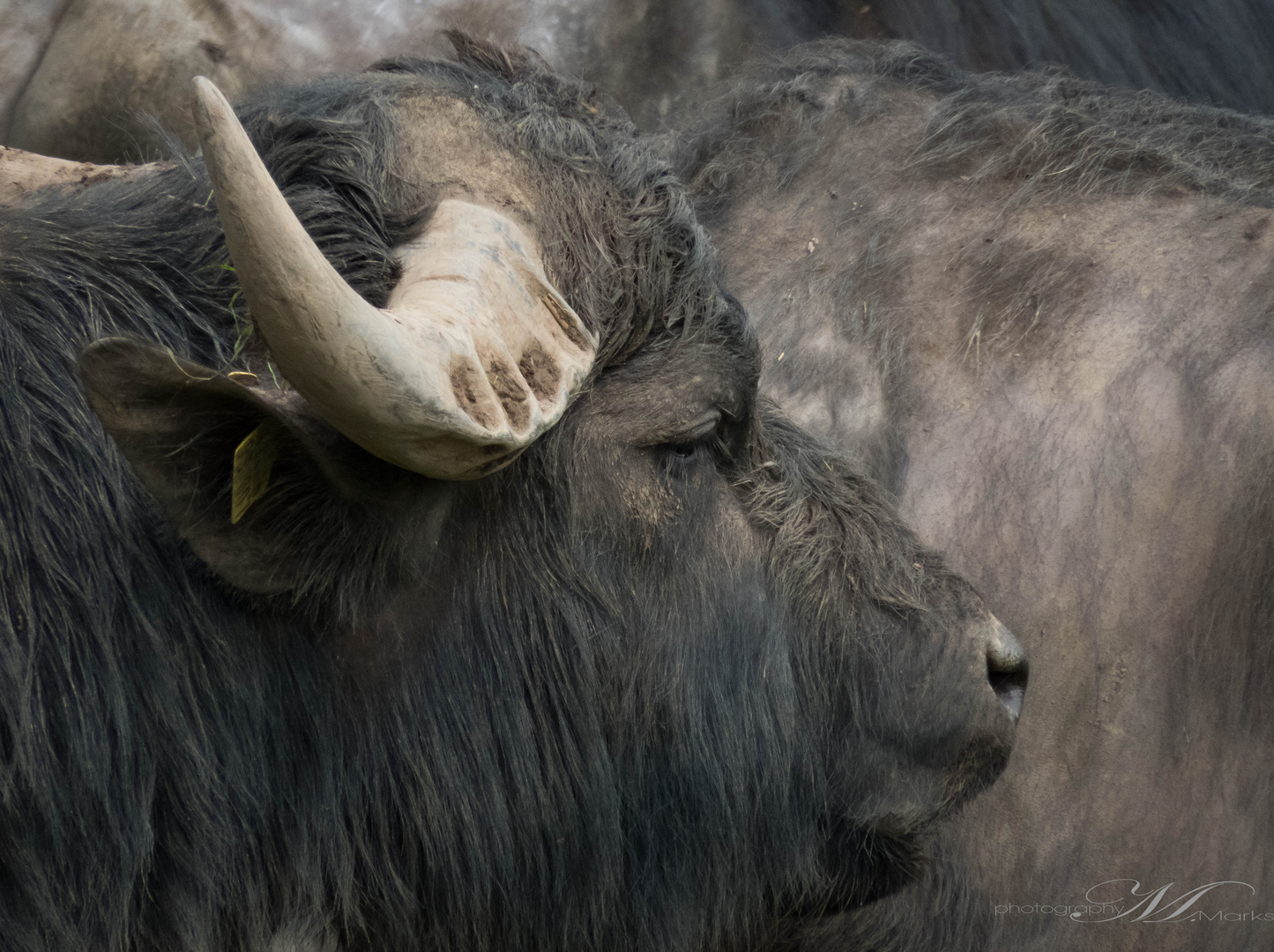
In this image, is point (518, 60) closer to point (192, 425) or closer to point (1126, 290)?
point (192, 425)

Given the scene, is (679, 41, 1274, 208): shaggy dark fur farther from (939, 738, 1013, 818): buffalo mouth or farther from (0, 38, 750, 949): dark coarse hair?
(939, 738, 1013, 818): buffalo mouth

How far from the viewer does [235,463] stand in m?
1.45

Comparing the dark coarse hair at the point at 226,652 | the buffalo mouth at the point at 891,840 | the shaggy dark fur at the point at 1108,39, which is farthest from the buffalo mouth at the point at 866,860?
the shaggy dark fur at the point at 1108,39

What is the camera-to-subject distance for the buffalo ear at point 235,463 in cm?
133

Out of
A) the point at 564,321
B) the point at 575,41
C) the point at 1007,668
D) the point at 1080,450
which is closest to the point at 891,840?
the point at 1007,668

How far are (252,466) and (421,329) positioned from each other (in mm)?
287

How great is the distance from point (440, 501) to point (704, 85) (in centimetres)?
322

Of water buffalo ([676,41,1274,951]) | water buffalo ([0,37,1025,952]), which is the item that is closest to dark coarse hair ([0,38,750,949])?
water buffalo ([0,37,1025,952])

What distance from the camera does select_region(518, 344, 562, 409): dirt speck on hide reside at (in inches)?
64.2

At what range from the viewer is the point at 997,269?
306 cm

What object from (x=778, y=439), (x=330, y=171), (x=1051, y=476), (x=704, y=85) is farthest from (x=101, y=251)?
(x=704, y=85)

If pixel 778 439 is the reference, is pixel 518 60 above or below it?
above

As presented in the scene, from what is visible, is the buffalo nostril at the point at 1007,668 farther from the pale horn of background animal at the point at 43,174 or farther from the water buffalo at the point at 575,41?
the water buffalo at the point at 575,41

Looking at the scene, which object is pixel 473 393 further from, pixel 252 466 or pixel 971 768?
pixel 971 768
